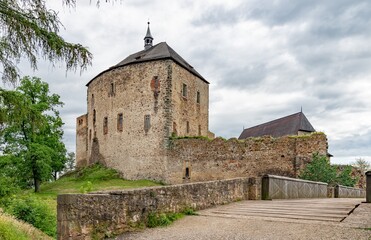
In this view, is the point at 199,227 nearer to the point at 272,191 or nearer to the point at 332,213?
the point at 332,213

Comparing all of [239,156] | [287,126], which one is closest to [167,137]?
[239,156]

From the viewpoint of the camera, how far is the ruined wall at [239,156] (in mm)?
24234

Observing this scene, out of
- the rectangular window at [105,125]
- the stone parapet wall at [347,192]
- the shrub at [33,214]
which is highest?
the rectangular window at [105,125]

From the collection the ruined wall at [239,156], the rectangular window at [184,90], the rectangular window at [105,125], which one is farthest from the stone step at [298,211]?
the rectangular window at [105,125]

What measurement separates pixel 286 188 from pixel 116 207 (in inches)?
341

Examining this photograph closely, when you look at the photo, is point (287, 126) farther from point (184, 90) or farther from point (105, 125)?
point (105, 125)

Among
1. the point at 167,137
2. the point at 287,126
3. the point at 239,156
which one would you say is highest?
the point at 287,126

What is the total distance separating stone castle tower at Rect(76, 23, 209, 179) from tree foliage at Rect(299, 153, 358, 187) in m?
11.5

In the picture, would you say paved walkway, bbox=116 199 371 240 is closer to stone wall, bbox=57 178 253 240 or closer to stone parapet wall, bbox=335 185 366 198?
stone wall, bbox=57 178 253 240

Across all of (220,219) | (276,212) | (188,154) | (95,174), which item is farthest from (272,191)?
(95,174)

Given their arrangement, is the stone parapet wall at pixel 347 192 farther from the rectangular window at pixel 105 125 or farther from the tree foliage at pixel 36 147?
the rectangular window at pixel 105 125

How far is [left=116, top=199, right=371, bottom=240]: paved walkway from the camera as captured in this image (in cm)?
608

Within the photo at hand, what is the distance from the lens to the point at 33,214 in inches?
383

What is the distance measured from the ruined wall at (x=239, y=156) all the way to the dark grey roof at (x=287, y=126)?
1210 cm
